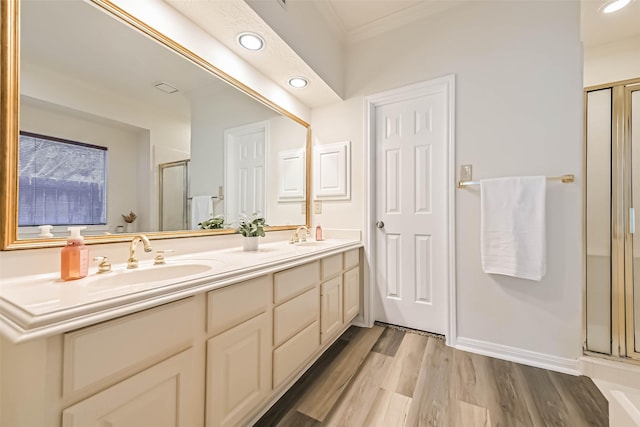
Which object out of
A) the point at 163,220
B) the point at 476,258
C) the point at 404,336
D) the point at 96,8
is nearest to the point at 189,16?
the point at 96,8

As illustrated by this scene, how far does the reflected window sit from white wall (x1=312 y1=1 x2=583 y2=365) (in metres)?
2.19

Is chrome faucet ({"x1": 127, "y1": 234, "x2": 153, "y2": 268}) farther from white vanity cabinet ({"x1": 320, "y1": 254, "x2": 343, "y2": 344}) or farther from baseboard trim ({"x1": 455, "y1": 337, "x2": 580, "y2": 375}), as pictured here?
baseboard trim ({"x1": 455, "y1": 337, "x2": 580, "y2": 375})

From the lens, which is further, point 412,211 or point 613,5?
point 412,211

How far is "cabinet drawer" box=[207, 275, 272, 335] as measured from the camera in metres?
0.97

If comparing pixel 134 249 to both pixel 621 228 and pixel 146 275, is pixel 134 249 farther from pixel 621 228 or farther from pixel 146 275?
pixel 621 228

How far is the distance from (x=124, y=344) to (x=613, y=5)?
2.83 metres

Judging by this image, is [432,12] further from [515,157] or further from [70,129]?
[70,129]

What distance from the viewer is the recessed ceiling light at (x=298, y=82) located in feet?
6.80

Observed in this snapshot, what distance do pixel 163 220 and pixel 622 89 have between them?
3.05 m

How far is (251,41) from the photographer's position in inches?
63.1

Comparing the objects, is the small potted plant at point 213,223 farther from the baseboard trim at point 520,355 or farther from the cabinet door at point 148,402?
the baseboard trim at point 520,355

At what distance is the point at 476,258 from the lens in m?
1.89

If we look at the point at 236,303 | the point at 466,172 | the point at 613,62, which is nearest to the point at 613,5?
the point at 613,62

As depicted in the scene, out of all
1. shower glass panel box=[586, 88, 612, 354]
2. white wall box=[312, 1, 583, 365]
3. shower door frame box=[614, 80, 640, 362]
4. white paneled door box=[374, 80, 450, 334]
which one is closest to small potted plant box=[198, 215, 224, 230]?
white paneled door box=[374, 80, 450, 334]
